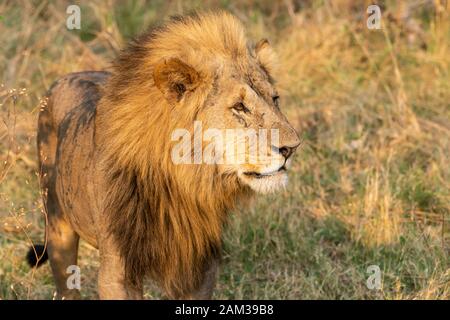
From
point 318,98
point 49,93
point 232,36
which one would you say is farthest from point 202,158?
point 318,98

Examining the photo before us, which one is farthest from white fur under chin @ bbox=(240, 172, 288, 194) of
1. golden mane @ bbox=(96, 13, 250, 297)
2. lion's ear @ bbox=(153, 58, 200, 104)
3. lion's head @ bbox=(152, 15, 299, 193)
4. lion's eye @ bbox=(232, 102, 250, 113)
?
lion's ear @ bbox=(153, 58, 200, 104)

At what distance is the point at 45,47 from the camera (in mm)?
7984

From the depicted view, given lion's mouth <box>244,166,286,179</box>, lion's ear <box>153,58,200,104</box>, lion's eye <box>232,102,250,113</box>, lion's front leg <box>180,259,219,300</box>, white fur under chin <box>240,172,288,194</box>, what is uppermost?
lion's ear <box>153,58,200,104</box>

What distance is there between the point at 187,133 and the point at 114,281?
793 millimetres

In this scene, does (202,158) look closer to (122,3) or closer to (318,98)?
(318,98)

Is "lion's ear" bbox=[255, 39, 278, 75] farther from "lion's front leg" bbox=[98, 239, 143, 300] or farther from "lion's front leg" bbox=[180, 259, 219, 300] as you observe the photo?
"lion's front leg" bbox=[98, 239, 143, 300]

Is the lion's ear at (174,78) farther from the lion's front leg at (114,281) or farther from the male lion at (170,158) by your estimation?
the lion's front leg at (114,281)

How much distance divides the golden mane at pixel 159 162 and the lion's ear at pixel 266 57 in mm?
180

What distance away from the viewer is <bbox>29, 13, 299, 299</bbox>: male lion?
3.92m

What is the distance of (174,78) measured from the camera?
3.91 meters

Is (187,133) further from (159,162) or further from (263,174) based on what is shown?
(263,174)

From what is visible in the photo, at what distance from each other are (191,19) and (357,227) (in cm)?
208

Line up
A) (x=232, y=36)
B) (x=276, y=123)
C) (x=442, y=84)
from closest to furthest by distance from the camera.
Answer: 1. (x=276, y=123)
2. (x=232, y=36)
3. (x=442, y=84)

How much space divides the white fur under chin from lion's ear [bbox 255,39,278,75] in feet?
2.22
